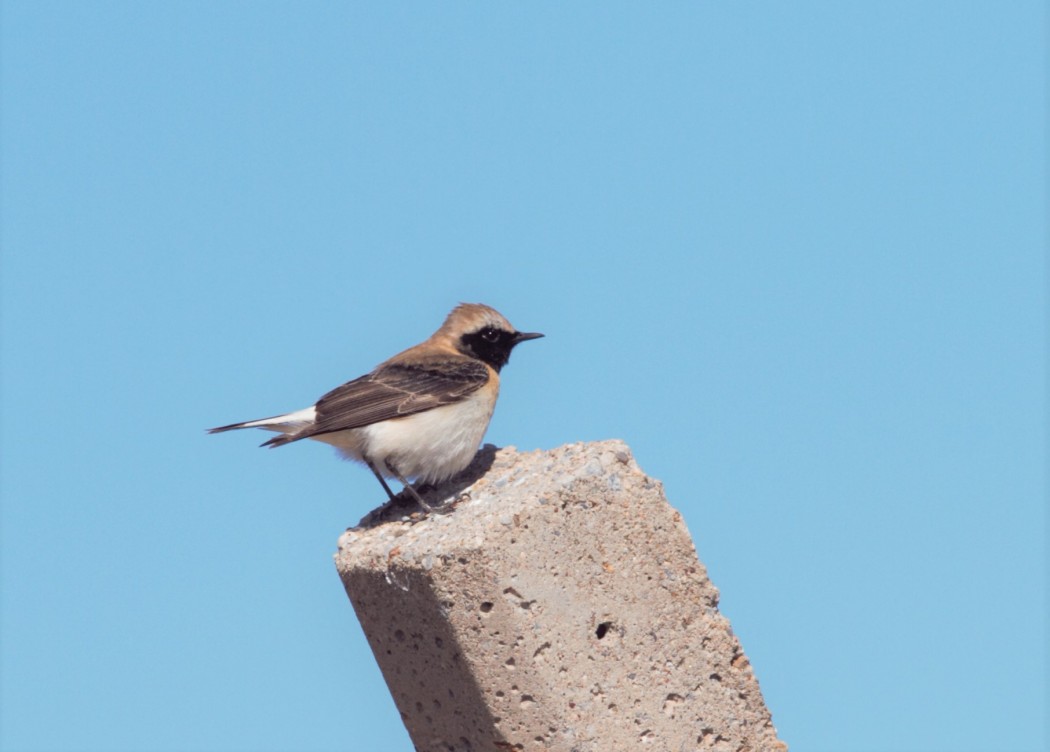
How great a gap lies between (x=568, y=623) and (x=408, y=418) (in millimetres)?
3293

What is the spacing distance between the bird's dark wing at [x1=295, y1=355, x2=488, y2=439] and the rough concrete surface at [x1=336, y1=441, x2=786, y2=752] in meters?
2.29

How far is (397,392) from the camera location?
10586mm

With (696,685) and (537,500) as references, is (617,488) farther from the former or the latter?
(696,685)

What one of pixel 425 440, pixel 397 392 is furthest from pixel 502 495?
pixel 397 392

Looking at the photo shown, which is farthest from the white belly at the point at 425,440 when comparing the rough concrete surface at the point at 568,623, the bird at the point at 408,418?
the rough concrete surface at the point at 568,623

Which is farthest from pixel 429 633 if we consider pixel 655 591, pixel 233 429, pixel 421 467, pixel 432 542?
pixel 233 429

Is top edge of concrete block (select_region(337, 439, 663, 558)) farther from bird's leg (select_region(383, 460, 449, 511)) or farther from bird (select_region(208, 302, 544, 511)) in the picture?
bird (select_region(208, 302, 544, 511))

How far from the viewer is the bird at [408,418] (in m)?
10.1

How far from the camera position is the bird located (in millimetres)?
10078

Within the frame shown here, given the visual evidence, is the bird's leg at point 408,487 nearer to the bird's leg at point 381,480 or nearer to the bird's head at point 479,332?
the bird's leg at point 381,480

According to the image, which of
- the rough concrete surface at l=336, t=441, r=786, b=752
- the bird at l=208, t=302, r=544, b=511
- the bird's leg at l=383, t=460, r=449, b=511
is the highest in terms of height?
the bird at l=208, t=302, r=544, b=511

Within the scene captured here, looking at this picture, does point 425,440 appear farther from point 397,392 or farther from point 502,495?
point 502,495

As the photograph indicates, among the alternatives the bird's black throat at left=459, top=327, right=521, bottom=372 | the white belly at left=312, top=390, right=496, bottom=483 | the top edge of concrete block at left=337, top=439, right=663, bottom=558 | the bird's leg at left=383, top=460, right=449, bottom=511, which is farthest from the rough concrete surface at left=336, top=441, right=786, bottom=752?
the bird's black throat at left=459, top=327, right=521, bottom=372

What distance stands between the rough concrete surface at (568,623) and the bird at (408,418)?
1.90 metres
